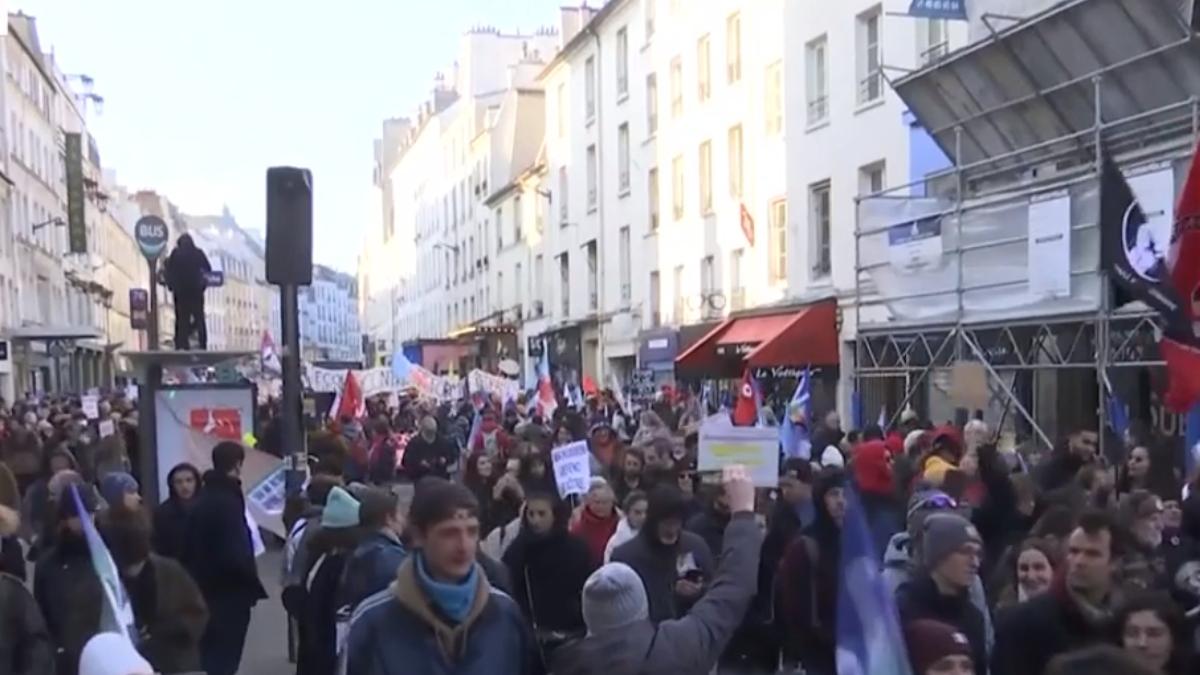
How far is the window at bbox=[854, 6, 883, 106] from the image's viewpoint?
2392 cm

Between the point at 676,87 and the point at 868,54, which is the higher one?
the point at 676,87

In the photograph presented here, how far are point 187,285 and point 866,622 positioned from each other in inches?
409

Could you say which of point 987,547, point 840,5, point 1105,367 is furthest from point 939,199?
point 987,547

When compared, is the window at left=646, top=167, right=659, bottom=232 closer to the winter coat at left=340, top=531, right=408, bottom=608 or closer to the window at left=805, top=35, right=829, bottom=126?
the window at left=805, top=35, right=829, bottom=126

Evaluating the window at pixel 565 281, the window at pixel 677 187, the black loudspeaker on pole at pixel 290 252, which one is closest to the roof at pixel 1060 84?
the black loudspeaker on pole at pixel 290 252

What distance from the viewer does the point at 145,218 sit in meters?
15.2

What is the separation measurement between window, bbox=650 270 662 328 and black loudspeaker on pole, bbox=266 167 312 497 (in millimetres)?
26841

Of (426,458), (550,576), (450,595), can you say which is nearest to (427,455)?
(426,458)

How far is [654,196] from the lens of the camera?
3719 centimetres

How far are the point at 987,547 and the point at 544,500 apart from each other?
2.54 metres

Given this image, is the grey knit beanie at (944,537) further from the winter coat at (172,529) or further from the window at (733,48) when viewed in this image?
the window at (733,48)

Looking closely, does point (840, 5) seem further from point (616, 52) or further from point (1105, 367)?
point (616, 52)

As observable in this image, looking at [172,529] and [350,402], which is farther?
[350,402]

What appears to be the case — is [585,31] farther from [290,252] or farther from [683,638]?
[683,638]
